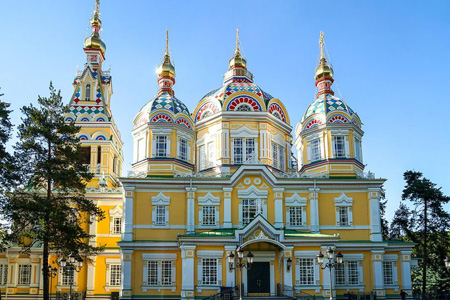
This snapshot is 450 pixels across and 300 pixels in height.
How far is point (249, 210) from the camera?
3334 cm

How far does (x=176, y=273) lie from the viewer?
104ft

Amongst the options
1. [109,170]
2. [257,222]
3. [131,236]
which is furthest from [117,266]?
[257,222]

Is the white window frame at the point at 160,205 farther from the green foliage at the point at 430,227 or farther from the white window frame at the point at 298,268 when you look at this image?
the green foliage at the point at 430,227

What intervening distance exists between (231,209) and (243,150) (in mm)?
4995

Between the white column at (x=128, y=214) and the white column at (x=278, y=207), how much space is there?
934cm

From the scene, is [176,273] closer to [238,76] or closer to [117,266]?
[117,266]

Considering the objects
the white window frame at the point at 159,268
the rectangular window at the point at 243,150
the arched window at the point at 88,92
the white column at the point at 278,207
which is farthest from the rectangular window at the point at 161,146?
the arched window at the point at 88,92

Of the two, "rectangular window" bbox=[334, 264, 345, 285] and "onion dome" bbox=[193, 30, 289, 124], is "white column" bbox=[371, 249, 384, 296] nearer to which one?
"rectangular window" bbox=[334, 264, 345, 285]

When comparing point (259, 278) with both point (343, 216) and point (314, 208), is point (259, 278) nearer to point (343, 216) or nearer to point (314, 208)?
point (314, 208)

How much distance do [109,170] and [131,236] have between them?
8.46 m

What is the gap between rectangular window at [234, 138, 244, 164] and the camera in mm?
36000

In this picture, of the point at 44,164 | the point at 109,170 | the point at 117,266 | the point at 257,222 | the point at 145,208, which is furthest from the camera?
the point at 109,170

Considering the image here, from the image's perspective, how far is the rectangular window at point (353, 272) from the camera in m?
33.0

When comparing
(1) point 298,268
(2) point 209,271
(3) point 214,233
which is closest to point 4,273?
(2) point 209,271
